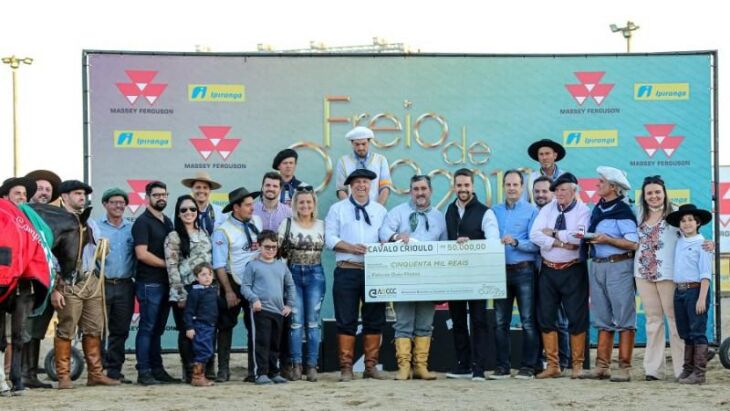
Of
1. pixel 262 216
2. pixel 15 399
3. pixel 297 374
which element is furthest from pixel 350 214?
pixel 15 399

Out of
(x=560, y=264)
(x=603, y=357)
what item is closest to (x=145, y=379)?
(x=560, y=264)

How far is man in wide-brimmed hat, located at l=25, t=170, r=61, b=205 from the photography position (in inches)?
345

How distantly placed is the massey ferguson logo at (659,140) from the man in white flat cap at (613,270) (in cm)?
196

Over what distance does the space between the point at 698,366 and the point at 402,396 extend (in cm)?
238

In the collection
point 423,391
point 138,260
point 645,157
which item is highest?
point 645,157

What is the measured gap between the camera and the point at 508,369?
882 cm

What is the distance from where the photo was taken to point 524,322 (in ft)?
29.0

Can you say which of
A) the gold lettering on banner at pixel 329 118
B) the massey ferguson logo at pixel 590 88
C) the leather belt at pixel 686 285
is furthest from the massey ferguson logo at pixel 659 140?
the gold lettering on banner at pixel 329 118

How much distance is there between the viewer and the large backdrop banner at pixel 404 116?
33.4ft

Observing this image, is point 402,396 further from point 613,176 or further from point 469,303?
point 613,176

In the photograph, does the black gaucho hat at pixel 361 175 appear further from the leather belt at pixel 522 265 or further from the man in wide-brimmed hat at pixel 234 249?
the leather belt at pixel 522 265

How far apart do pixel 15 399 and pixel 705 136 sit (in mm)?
6763

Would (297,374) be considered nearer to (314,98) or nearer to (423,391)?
(423,391)

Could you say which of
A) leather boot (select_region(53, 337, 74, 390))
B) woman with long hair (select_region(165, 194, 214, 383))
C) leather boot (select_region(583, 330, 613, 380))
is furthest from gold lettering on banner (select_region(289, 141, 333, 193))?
leather boot (select_region(583, 330, 613, 380))
